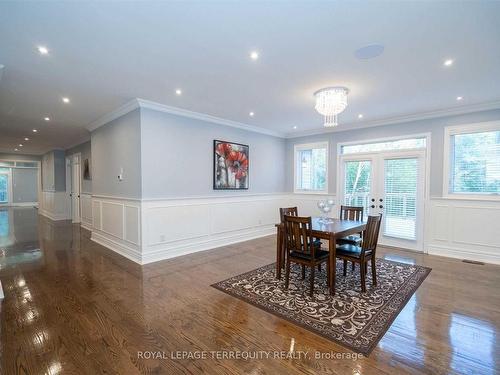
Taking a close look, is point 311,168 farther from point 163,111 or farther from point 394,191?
point 163,111

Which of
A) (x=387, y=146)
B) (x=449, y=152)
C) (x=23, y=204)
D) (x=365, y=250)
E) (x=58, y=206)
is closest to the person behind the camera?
(x=365, y=250)

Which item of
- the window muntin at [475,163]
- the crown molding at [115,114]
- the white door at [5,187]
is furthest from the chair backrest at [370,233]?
the white door at [5,187]

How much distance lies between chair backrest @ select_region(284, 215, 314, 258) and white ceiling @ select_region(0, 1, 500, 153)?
1.78 meters

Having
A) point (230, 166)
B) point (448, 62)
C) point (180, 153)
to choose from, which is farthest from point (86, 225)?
point (448, 62)

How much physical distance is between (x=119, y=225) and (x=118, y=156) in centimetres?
129

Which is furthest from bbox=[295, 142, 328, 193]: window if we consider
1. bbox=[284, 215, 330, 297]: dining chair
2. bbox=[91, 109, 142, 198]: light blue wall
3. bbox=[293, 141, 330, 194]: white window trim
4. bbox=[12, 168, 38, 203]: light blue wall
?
bbox=[12, 168, 38, 203]: light blue wall

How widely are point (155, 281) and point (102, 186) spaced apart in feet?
9.95

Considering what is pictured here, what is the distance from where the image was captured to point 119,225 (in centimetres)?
466

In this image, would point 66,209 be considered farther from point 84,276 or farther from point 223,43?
point 223,43

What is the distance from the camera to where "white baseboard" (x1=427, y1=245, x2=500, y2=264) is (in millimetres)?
4164

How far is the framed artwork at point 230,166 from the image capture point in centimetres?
522

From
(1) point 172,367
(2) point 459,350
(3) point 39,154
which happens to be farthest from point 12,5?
(3) point 39,154

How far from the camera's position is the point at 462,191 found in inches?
177

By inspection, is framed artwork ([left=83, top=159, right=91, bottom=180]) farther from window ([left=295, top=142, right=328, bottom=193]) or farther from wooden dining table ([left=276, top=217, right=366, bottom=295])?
wooden dining table ([left=276, top=217, right=366, bottom=295])
